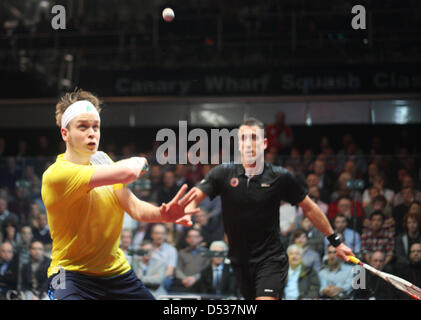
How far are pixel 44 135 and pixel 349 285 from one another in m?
6.75

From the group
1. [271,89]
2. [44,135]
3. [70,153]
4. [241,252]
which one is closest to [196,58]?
[271,89]

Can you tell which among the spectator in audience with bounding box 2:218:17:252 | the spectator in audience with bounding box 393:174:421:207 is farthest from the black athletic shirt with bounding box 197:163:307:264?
the spectator in audience with bounding box 2:218:17:252

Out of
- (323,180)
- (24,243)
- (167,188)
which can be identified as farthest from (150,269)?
(323,180)

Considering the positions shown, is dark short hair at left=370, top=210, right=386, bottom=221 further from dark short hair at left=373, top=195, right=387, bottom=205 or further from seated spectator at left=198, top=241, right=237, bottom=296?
seated spectator at left=198, top=241, right=237, bottom=296

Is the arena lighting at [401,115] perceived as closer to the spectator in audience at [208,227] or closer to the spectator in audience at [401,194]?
the spectator in audience at [401,194]

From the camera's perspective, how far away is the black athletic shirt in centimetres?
444

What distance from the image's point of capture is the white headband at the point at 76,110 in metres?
3.26

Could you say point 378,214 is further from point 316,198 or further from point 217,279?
point 217,279

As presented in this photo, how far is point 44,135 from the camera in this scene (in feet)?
33.9

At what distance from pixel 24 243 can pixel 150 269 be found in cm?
170

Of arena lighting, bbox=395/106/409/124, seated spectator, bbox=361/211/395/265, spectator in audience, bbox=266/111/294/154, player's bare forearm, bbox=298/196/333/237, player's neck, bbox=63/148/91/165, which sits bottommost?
seated spectator, bbox=361/211/395/265

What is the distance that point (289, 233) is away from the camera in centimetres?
631

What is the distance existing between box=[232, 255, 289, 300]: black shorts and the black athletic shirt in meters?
0.05

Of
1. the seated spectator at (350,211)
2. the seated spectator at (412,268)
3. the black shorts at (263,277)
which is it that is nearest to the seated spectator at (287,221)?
the seated spectator at (350,211)
